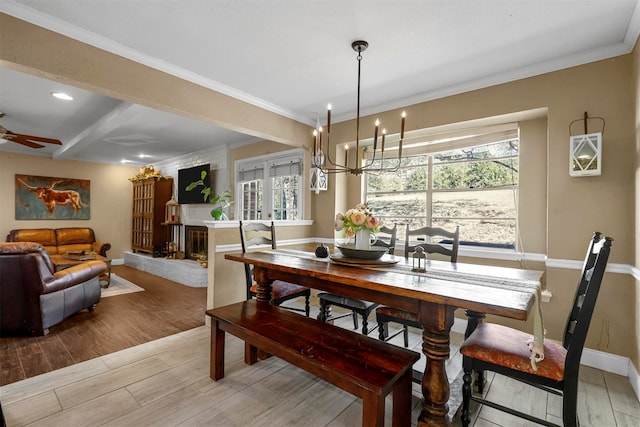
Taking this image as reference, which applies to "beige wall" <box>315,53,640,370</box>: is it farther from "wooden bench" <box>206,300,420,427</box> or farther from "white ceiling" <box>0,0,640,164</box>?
"wooden bench" <box>206,300,420,427</box>

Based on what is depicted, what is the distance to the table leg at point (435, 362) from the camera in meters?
1.49

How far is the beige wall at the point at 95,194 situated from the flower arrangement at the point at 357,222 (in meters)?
7.14

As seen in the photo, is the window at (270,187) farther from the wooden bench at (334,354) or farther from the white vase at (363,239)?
the wooden bench at (334,354)

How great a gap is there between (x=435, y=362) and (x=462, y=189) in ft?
7.43

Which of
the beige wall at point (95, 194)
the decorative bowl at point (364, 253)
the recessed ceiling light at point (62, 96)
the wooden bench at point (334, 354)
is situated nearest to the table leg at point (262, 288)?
the wooden bench at point (334, 354)

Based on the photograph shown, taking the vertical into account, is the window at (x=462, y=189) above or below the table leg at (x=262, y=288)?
above

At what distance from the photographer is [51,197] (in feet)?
20.7

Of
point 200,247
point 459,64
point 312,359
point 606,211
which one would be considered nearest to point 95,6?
point 312,359

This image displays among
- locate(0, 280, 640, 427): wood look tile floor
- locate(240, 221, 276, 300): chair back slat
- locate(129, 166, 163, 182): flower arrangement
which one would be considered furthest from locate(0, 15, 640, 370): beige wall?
locate(129, 166, 163, 182): flower arrangement

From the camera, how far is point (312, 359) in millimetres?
1499

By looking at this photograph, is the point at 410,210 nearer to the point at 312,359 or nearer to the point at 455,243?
the point at 455,243

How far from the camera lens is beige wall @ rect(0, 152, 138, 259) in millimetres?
5898

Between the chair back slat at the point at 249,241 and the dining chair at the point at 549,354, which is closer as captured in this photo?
the dining chair at the point at 549,354

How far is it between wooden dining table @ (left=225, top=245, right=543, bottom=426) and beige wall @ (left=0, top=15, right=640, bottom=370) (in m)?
0.99
